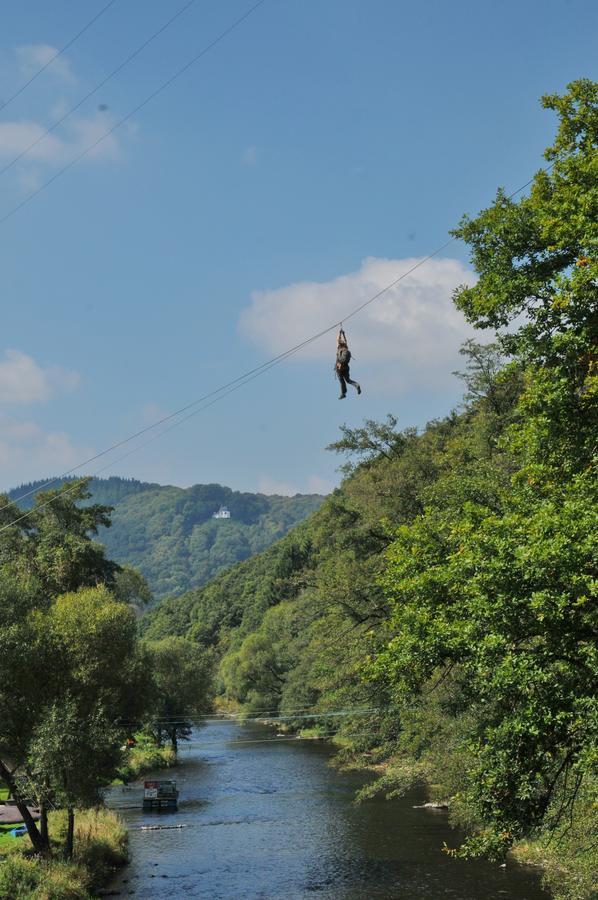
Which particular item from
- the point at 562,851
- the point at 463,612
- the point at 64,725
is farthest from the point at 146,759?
the point at 463,612

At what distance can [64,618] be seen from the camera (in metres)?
34.0

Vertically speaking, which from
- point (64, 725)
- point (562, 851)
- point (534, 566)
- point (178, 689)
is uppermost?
point (534, 566)

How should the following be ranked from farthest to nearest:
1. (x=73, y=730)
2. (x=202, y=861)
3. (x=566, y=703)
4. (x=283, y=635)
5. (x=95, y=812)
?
1. (x=283, y=635)
2. (x=95, y=812)
3. (x=202, y=861)
4. (x=73, y=730)
5. (x=566, y=703)

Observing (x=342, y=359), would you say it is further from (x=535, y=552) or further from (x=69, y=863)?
(x=69, y=863)

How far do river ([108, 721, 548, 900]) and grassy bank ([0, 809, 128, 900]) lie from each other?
1.10 metres

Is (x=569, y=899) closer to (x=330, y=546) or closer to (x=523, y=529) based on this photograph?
(x=523, y=529)

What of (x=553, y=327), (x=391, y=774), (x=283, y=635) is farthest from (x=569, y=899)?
(x=283, y=635)

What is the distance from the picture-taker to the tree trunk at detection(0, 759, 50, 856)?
30344mm

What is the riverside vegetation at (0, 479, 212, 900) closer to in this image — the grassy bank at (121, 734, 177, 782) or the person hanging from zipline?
the person hanging from zipline

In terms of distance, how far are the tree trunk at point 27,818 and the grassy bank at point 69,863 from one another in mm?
462

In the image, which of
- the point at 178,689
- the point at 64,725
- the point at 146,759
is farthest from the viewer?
the point at 178,689

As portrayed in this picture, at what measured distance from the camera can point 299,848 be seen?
124ft

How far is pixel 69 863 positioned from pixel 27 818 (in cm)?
243

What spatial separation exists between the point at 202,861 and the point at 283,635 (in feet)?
261
